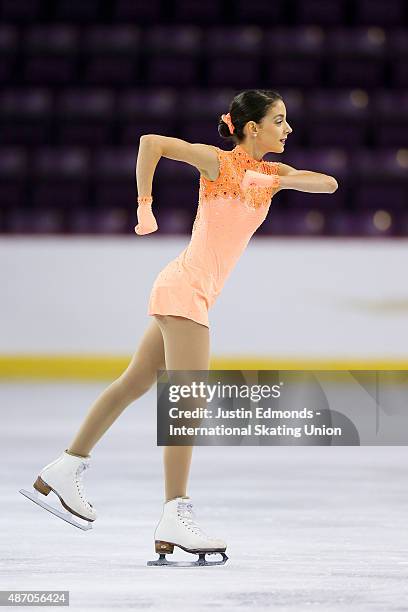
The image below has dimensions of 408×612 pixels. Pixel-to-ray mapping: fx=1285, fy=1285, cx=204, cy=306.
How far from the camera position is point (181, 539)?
281 cm

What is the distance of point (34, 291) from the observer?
25.9ft

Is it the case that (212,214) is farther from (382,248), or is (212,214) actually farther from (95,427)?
(382,248)

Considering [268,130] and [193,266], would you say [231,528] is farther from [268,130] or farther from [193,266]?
[268,130]

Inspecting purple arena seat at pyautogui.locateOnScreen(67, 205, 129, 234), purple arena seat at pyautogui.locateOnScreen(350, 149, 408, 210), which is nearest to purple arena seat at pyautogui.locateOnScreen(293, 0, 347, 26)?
purple arena seat at pyautogui.locateOnScreen(350, 149, 408, 210)

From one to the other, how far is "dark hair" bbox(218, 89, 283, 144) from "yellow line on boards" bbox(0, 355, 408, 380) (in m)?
4.75

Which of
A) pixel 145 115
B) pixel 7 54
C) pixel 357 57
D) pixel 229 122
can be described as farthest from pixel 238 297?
pixel 229 122

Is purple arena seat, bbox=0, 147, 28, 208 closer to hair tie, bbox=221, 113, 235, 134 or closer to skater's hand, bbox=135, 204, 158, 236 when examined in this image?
hair tie, bbox=221, 113, 235, 134

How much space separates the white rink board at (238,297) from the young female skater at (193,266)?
4.71 m

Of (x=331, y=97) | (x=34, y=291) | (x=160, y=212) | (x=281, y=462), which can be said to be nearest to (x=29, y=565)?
(x=281, y=462)

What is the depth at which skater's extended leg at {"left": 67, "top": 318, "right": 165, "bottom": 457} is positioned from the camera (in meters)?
2.96

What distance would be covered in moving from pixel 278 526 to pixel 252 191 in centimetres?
94

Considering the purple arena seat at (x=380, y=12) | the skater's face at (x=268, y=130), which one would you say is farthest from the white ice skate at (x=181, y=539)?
the purple arena seat at (x=380, y=12)

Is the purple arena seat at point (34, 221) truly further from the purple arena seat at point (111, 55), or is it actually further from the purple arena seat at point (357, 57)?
the purple arena seat at point (357, 57)

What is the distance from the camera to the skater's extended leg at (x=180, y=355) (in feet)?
9.30
